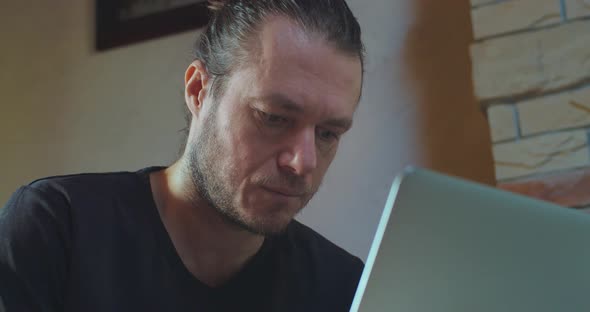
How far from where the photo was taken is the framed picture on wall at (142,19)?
1641 mm

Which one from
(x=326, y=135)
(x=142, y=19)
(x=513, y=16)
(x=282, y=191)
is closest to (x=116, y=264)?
(x=282, y=191)

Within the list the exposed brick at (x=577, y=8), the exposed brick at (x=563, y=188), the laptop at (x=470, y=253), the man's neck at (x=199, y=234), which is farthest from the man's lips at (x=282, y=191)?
the exposed brick at (x=577, y=8)

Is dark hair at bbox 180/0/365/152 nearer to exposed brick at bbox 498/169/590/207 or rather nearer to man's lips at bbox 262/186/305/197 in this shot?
man's lips at bbox 262/186/305/197

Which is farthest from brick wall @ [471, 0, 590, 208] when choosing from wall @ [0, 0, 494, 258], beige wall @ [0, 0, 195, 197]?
beige wall @ [0, 0, 195, 197]

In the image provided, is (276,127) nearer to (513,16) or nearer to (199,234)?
(199,234)

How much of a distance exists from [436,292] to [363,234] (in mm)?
872

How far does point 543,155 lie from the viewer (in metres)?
1.16

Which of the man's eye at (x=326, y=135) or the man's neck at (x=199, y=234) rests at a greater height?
the man's eye at (x=326, y=135)

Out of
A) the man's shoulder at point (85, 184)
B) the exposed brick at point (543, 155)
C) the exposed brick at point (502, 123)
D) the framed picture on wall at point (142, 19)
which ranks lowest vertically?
the exposed brick at point (543, 155)

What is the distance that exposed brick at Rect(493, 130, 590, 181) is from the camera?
45.3 inches

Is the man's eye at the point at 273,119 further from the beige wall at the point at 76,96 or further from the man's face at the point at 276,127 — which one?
the beige wall at the point at 76,96

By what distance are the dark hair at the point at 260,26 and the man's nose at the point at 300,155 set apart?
15 centimetres

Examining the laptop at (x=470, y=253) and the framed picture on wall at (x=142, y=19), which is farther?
the framed picture on wall at (x=142, y=19)

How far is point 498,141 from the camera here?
1.21 metres
